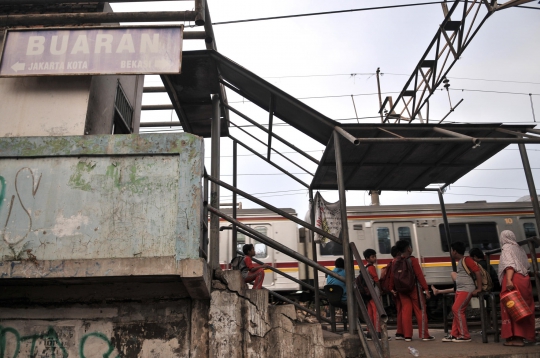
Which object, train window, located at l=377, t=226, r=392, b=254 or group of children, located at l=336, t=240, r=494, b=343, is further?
train window, located at l=377, t=226, r=392, b=254

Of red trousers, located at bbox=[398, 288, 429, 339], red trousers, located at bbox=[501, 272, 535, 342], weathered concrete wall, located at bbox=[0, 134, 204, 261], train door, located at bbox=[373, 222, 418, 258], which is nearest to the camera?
weathered concrete wall, located at bbox=[0, 134, 204, 261]

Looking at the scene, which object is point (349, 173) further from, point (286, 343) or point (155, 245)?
point (155, 245)

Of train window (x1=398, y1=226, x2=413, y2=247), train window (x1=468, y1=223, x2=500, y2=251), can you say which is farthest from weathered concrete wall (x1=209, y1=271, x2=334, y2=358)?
train window (x1=468, y1=223, x2=500, y2=251)

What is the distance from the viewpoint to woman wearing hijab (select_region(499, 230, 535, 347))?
5531 millimetres

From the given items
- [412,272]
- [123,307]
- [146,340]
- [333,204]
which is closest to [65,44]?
[123,307]

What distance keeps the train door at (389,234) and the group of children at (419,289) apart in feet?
18.3

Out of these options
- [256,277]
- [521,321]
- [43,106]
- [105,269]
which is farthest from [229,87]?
[521,321]

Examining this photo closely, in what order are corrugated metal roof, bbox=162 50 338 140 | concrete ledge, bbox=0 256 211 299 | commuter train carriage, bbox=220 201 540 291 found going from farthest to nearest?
commuter train carriage, bbox=220 201 540 291
corrugated metal roof, bbox=162 50 338 140
concrete ledge, bbox=0 256 211 299

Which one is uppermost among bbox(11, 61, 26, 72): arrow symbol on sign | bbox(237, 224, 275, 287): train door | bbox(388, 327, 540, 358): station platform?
bbox(11, 61, 26, 72): arrow symbol on sign

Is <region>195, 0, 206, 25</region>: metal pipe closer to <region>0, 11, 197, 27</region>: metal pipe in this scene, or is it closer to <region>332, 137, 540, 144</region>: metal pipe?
<region>0, 11, 197, 27</region>: metal pipe

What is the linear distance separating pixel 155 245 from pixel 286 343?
1.80 m

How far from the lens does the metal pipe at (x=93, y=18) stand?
20.1 feet

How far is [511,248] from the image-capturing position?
5805 millimetres

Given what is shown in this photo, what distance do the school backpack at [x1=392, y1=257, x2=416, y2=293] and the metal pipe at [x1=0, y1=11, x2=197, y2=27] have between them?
4.53m
